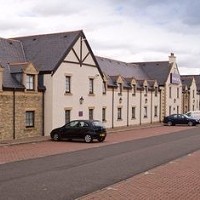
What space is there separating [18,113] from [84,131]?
15.4 ft

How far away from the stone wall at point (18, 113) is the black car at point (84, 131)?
2.55 metres

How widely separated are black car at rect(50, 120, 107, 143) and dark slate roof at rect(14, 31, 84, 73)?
5507 mm

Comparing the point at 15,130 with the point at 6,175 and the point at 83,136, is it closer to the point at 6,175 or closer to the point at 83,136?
the point at 83,136

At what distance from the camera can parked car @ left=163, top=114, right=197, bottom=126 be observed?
5428 centimetres

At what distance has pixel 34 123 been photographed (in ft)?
104

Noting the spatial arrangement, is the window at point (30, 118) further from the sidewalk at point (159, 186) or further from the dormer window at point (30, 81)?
the sidewalk at point (159, 186)

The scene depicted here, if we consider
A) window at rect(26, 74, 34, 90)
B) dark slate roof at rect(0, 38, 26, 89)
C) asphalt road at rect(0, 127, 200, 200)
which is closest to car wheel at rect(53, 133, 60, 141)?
window at rect(26, 74, 34, 90)

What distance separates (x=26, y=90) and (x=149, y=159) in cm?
1365

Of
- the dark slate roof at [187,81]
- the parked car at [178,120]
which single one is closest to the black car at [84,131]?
the parked car at [178,120]

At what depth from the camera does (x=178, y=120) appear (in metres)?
54.7

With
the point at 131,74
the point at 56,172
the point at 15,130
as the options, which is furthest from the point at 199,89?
the point at 56,172

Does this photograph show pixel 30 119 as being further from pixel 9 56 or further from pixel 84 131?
pixel 9 56

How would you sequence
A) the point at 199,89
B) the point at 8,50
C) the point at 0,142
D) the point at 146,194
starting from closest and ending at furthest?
the point at 146,194, the point at 0,142, the point at 8,50, the point at 199,89

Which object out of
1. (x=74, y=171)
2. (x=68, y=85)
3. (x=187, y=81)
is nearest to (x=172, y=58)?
(x=187, y=81)
